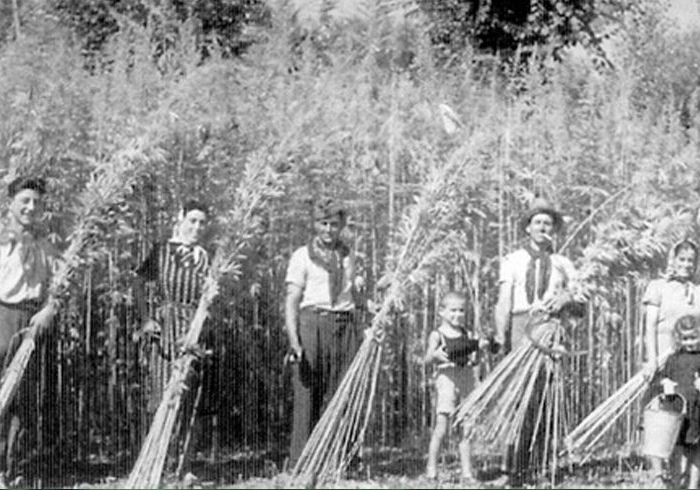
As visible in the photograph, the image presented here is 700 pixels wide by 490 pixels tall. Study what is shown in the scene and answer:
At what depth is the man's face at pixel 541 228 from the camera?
17.1ft

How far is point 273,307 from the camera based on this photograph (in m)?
5.72

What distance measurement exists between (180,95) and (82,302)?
99cm

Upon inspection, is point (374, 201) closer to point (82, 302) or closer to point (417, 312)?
point (417, 312)

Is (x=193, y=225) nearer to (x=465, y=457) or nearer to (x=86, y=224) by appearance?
(x=86, y=224)

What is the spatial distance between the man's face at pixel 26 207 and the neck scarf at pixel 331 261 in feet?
3.67

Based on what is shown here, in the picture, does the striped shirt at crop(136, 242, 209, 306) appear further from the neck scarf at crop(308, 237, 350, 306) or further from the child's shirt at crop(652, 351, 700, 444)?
the child's shirt at crop(652, 351, 700, 444)

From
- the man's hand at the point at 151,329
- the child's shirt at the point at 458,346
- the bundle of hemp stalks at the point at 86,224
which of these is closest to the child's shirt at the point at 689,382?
the child's shirt at the point at 458,346

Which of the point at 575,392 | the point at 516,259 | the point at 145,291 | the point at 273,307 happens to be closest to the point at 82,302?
the point at 145,291

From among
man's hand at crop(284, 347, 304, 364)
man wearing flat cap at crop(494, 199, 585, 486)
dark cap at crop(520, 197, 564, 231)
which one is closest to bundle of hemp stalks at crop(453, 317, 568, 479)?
man wearing flat cap at crop(494, 199, 585, 486)

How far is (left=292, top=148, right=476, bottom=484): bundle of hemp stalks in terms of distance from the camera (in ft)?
16.6

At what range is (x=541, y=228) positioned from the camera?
5211 mm

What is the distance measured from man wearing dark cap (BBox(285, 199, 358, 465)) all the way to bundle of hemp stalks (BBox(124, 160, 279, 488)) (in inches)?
9.9

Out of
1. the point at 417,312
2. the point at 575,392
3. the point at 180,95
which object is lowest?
the point at 575,392

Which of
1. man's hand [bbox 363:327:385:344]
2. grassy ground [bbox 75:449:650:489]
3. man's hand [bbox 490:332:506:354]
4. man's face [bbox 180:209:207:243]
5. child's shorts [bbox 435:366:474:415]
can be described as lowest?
grassy ground [bbox 75:449:650:489]
